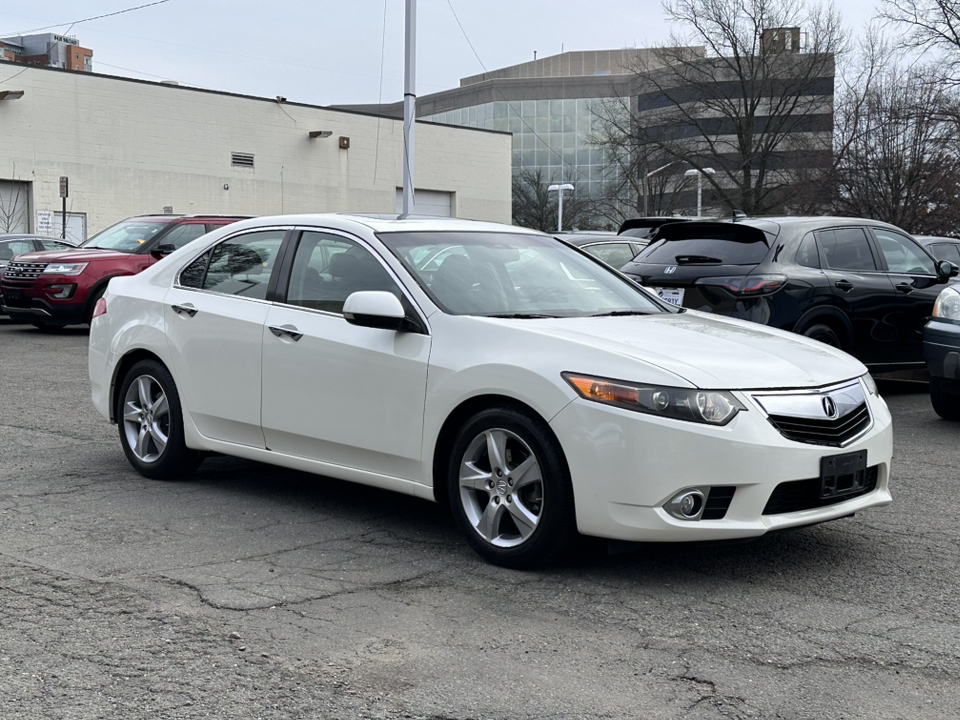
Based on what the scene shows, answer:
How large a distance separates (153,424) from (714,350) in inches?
133

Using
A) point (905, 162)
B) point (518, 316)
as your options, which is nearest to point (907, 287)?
point (518, 316)

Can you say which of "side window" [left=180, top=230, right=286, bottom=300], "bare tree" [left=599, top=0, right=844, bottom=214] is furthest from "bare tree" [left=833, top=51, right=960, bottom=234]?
"side window" [left=180, top=230, right=286, bottom=300]

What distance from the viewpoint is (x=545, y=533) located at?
4.69m

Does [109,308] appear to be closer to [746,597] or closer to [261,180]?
[746,597]

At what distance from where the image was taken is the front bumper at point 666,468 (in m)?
4.48

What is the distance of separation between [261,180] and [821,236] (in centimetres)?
3465

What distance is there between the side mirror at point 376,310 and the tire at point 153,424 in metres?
1.66

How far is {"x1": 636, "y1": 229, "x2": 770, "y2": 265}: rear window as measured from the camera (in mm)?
9586

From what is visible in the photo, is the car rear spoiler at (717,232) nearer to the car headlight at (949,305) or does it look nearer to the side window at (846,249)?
the side window at (846,249)

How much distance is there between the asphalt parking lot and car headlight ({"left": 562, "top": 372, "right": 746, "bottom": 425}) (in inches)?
27.8

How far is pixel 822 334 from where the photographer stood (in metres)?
9.85

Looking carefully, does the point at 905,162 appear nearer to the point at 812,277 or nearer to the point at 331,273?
the point at 812,277

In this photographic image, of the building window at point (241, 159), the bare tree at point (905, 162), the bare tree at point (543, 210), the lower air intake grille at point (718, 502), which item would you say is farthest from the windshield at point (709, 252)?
the bare tree at point (543, 210)

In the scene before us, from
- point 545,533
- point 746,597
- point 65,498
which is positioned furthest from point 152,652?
point 65,498
